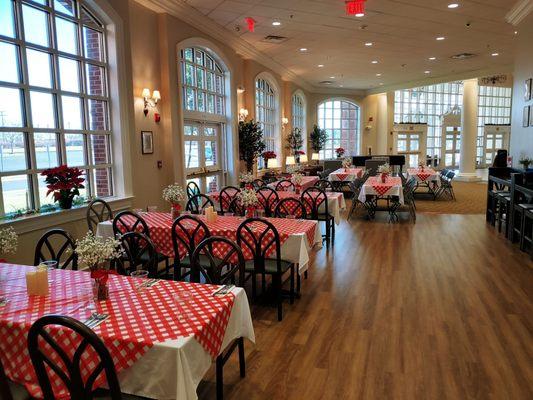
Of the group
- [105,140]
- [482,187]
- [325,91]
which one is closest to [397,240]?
[105,140]

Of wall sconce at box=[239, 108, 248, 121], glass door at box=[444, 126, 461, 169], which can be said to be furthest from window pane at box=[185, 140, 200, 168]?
glass door at box=[444, 126, 461, 169]

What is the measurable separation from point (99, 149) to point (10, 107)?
61.0 inches

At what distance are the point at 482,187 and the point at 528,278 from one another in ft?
35.6

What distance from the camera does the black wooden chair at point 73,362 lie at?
167 cm

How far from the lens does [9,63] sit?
4.45 metres

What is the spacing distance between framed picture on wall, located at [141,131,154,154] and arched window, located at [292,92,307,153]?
381 inches

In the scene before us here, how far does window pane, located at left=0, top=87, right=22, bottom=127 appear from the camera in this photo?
4391mm

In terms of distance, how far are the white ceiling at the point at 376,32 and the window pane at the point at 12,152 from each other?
12.7 ft

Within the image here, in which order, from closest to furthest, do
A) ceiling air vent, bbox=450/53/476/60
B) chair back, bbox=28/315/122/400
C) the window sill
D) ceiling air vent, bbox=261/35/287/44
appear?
chair back, bbox=28/315/122/400 < the window sill < ceiling air vent, bbox=261/35/287/44 < ceiling air vent, bbox=450/53/476/60

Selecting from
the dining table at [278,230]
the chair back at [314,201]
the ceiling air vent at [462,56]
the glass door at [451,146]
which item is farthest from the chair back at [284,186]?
the glass door at [451,146]

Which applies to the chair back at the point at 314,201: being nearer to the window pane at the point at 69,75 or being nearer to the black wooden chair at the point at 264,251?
the black wooden chair at the point at 264,251

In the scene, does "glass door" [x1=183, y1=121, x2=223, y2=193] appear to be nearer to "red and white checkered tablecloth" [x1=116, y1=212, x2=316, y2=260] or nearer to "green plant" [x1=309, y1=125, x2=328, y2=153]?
"red and white checkered tablecloth" [x1=116, y1=212, x2=316, y2=260]

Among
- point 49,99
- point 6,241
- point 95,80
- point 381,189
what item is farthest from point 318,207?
point 6,241

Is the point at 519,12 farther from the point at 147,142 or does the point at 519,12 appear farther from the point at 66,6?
the point at 66,6
